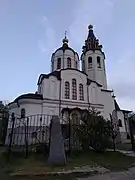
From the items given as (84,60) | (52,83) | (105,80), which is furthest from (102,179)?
(84,60)

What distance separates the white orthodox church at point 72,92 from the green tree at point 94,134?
10372 millimetres

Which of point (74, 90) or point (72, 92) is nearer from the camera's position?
point (72, 92)

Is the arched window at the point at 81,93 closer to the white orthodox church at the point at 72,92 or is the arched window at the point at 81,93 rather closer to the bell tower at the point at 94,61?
the white orthodox church at the point at 72,92

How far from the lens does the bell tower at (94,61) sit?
32000 millimetres

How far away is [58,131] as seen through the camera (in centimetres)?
875

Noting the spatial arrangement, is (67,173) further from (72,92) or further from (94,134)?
(72,92)

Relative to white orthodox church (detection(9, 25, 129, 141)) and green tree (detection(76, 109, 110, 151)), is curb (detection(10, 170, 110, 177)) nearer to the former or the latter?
green tree (detection(76, 109, 110, 151))

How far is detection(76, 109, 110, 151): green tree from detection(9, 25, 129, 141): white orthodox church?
408 inches

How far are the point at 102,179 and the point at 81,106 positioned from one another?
67.5ft

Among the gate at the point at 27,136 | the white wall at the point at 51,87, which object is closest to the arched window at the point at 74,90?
the white wall at the point at 51,87

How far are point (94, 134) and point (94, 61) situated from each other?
22485 mm

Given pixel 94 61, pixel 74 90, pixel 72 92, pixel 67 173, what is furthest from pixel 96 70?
pixel 67 173

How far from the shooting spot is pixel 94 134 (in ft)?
39.7

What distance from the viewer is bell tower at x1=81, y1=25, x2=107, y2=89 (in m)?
32.0
